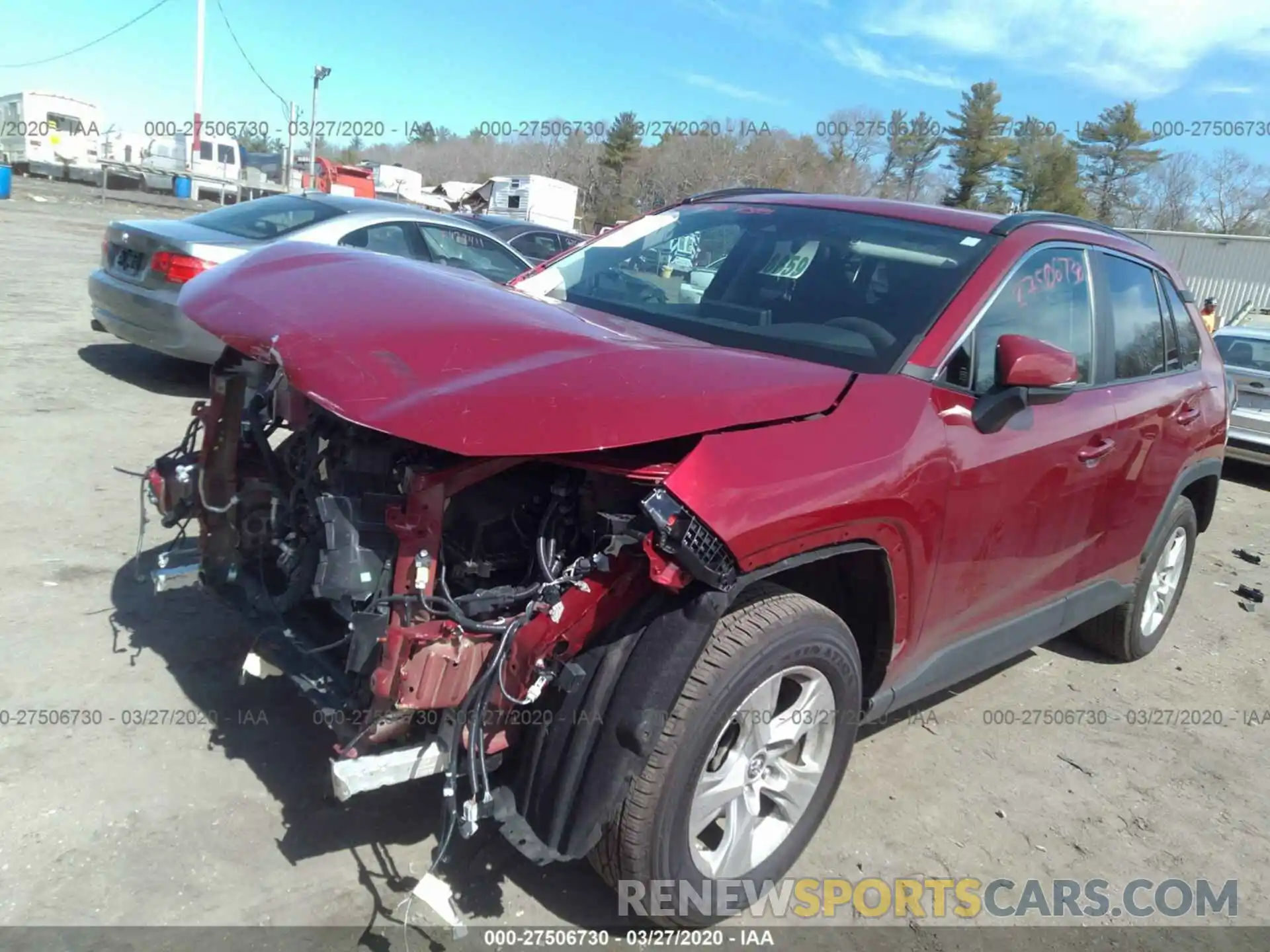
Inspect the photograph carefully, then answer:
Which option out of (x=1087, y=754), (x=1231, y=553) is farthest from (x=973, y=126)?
(x=1087, y=754)

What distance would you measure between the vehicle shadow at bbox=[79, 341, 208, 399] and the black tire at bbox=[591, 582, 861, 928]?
6.15 m

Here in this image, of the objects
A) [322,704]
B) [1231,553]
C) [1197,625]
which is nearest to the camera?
[322,704]

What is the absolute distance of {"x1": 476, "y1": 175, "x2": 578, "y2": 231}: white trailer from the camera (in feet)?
106

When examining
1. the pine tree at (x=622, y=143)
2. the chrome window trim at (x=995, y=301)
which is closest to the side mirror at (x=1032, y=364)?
the chrome window trim at (x=995, y=301)

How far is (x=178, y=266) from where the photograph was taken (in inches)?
264

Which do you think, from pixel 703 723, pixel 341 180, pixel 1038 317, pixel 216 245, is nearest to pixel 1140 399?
pixel 1038 317

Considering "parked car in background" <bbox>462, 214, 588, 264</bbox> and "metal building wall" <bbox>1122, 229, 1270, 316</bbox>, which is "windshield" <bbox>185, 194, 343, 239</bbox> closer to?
"parked car in background" <bbox>462, 214, 588, 264</bbox>

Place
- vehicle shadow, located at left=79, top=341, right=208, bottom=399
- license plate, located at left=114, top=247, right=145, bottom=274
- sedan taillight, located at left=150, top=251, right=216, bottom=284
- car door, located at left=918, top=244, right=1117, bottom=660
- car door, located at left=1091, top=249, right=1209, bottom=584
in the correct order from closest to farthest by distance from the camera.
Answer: car door, located at left=918, top=244, right=1117, bottom=660 < car door, located at left=1091, top=249, right=1209, bottom=584 < sedan taillight, located at left=150, top=251, right=216, bottom=284 < license plate, located at left=114, top=247, right=145, bottom=274 < vehicle shadow, located at left=79, top=341, right=208, bottom=399

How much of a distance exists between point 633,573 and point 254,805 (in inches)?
58.9

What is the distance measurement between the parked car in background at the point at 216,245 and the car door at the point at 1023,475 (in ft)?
14.6

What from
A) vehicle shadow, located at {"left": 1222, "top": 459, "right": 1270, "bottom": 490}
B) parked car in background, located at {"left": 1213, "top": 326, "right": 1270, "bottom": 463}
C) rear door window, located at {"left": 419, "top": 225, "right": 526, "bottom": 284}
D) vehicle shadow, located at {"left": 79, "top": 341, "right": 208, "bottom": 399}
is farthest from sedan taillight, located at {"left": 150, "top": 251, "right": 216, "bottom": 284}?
vehicle shadow, located at {"left": 1222, "top": 459, "right": 1270, "bottom": 490}

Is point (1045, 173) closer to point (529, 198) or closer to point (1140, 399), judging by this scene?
point (529, 198)

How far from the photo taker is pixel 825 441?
2412 mm

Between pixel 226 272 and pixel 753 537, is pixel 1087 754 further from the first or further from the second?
pixel 226 272
